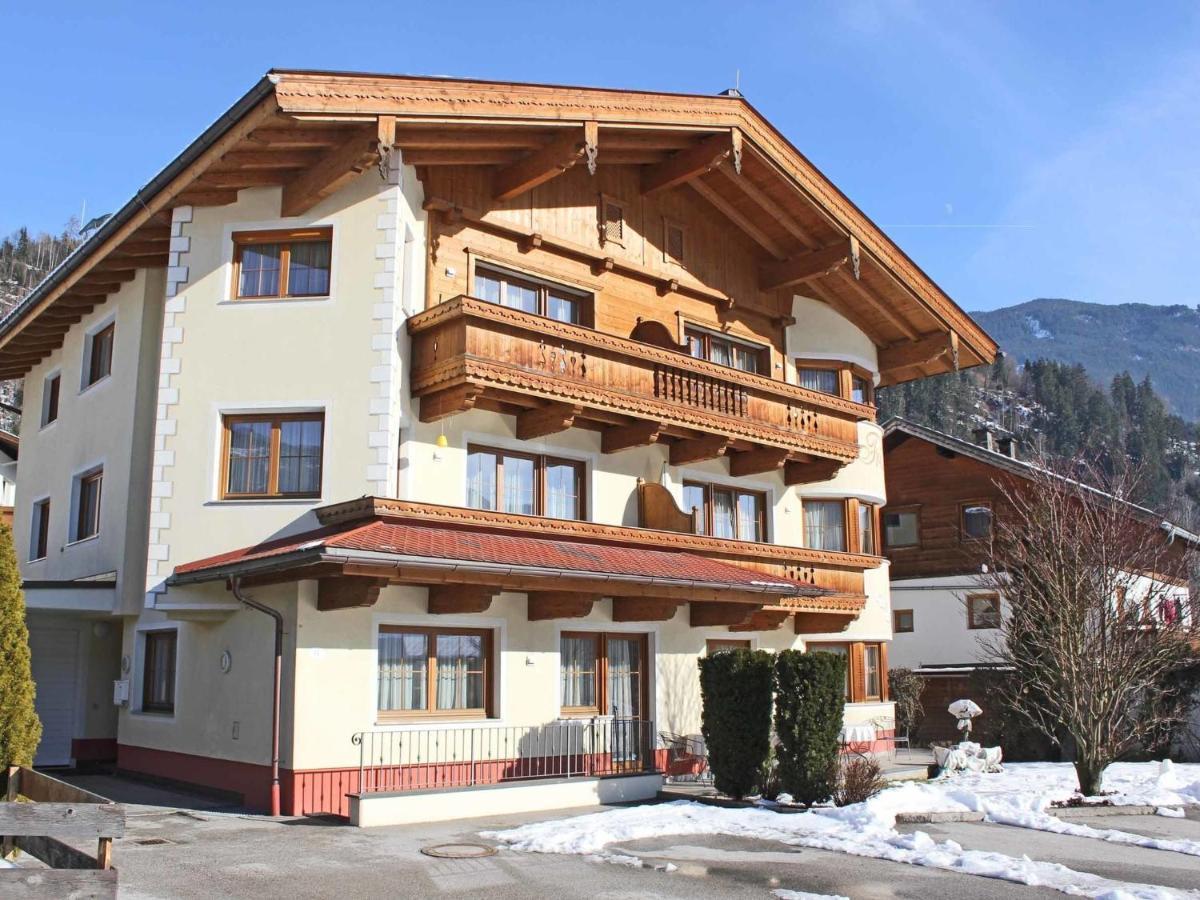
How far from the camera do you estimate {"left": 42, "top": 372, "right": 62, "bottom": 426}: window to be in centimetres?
2298

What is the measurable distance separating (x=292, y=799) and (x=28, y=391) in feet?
47.1

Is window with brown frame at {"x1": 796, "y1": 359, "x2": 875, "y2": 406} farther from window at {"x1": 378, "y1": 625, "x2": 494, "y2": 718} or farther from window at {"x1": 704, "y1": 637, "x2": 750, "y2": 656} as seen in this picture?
window at {"x1": 378, "y1": 625, "x2": 494, "y2": 718}

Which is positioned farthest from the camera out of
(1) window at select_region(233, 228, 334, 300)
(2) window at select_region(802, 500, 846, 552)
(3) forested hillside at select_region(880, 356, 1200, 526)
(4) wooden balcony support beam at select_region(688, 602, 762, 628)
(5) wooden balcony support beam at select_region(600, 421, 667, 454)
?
(3) forested hillside at select_region(880, 356, 1200, 526)

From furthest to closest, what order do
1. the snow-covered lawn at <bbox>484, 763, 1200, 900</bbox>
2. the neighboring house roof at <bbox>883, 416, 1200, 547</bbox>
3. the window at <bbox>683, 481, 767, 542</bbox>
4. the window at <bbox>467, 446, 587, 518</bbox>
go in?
1. the neighboring house roof at <bbox>883, 416, 1200, 547</bbox>
2. the window at <bbox>683, 481, 767, 542</bbox>
3. the window at <bbox>467, 446, 587, 518</bbox>
4. the snow-covered lawn at <bbox>484, 763, 1200, 900</bbox>

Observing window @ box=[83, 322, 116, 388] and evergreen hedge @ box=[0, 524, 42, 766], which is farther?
window @ box=[83, 322, 116, 388]

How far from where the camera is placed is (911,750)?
27.1 m

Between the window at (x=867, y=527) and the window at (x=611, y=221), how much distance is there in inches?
307

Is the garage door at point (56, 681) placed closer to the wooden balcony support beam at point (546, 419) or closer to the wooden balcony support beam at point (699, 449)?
the wooden balcony support beam at point (546, 419)

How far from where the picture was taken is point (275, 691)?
48.1 feet

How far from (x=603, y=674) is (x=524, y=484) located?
10.8 feet

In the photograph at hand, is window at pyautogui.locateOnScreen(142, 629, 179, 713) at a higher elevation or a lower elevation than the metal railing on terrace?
higher

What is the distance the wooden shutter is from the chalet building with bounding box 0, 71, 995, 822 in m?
0.58

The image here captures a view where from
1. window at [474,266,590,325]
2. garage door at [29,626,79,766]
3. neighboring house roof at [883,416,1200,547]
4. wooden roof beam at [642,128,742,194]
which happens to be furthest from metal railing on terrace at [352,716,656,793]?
neighboring house roof at [883,416,1200,547]

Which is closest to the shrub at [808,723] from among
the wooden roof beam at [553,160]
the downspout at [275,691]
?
the downspout at [275,691]
